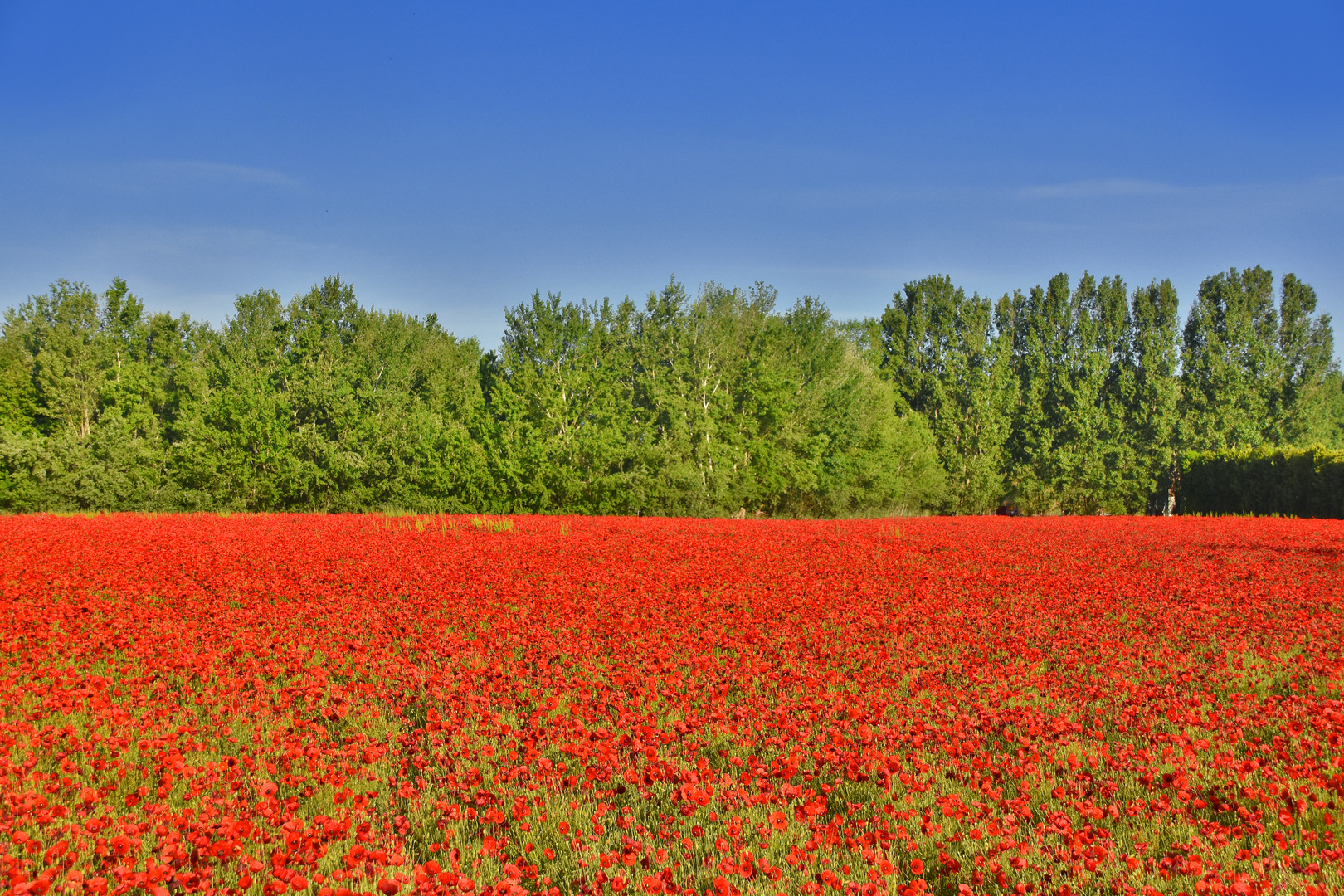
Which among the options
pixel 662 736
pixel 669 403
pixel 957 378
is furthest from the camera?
pixel 957 378

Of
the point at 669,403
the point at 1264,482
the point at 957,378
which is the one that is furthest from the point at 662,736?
the point at 957,378

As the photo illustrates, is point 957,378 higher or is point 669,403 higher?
point 957,378

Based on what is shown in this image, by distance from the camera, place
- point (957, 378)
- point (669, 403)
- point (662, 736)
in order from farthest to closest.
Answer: point (957, 378) → point (669, 403) → point (662, 736)

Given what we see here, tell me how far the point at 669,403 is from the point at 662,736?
88.3 feet

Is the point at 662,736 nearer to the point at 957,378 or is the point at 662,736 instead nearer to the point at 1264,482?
the point at 1264,482

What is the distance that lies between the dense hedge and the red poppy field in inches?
966

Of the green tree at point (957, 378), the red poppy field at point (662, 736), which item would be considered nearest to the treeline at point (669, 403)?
the green tree at point (957, 378)

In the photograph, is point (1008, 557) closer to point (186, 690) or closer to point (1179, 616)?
point (1179, 616)

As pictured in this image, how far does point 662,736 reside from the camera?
4.70m


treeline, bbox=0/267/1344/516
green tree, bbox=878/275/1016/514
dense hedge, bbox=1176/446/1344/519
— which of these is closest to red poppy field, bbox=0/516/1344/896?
treeline, bbox=0/267/1344/516

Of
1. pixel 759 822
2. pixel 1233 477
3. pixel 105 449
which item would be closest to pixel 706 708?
pixel 759 822

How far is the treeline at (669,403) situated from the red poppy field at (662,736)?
19.8 metres

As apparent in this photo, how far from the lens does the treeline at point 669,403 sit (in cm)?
2948

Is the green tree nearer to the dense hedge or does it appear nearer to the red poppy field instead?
the dense hedge
